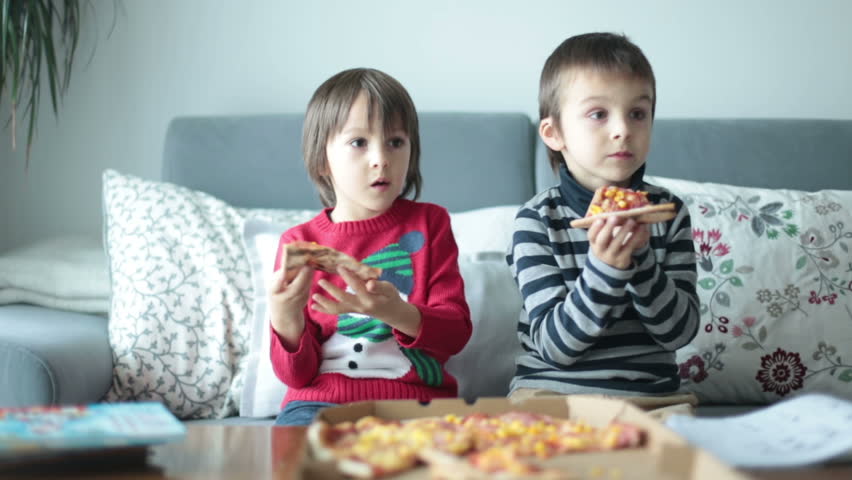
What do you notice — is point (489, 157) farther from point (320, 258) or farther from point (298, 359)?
point (320, 258)

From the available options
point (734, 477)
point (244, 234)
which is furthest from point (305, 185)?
point (734, 477)

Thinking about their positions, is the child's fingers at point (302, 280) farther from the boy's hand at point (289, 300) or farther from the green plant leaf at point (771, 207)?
the green plant leaf at point (771, 207)

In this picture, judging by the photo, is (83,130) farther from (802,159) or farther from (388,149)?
(802,159)

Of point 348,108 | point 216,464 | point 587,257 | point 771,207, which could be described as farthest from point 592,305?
point 771,207

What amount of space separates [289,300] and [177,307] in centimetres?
56

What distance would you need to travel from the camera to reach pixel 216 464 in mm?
901

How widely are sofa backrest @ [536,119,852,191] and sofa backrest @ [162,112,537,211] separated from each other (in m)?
0.09

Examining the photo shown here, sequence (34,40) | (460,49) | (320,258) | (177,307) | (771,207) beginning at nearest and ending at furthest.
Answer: (320,258)
(177,307)
(771,207)
(34,40)
(460,49)

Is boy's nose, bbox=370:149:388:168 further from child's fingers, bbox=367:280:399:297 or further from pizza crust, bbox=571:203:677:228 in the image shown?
pizza crust, bbox=571:203:677:228

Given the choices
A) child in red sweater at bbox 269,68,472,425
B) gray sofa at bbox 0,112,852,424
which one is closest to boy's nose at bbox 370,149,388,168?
child in red sweater at bbox 269,68,472,425

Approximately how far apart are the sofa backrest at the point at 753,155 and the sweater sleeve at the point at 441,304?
634mm

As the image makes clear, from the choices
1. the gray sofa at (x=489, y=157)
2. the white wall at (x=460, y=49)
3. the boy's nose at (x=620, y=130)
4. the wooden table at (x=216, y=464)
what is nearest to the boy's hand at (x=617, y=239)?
the boy's nose at (x=620, y=130)

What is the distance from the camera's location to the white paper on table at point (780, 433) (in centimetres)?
86

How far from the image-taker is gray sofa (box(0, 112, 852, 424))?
6.98 feet
